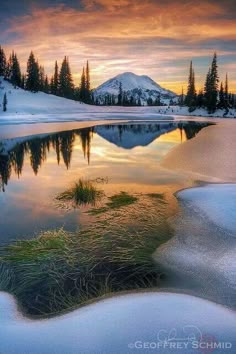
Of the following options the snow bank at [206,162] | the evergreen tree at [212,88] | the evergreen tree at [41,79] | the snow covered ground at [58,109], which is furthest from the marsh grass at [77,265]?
the evergreen tree at [41,79]

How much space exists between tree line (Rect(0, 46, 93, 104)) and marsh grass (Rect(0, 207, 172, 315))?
74236 millimetres

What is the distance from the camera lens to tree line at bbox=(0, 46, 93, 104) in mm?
76375

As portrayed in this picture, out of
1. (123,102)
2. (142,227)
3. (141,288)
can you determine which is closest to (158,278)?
(141,288)

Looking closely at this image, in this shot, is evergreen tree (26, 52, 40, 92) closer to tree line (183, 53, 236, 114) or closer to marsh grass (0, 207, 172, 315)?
tree line (183, 53, 236, 114)

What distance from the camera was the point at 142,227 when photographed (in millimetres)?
6750

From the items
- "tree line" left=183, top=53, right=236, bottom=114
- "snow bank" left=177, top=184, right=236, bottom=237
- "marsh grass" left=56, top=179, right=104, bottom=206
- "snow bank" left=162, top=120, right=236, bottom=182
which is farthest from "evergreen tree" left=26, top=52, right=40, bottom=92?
"snow bank" left=177, top=184, right=236, bottom=237

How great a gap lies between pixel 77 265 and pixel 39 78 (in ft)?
278

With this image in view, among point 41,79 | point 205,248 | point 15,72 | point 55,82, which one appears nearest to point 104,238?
point 205,248

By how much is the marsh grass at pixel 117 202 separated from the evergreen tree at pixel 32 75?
235 ft

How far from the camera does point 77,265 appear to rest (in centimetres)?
526

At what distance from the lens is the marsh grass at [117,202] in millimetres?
7797

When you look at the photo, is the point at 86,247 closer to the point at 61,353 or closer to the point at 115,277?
the point at 115,277

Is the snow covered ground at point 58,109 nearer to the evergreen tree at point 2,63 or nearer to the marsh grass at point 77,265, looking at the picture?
the evergreen tree at point 2,63

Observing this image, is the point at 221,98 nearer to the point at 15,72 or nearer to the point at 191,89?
the point at 191,89
